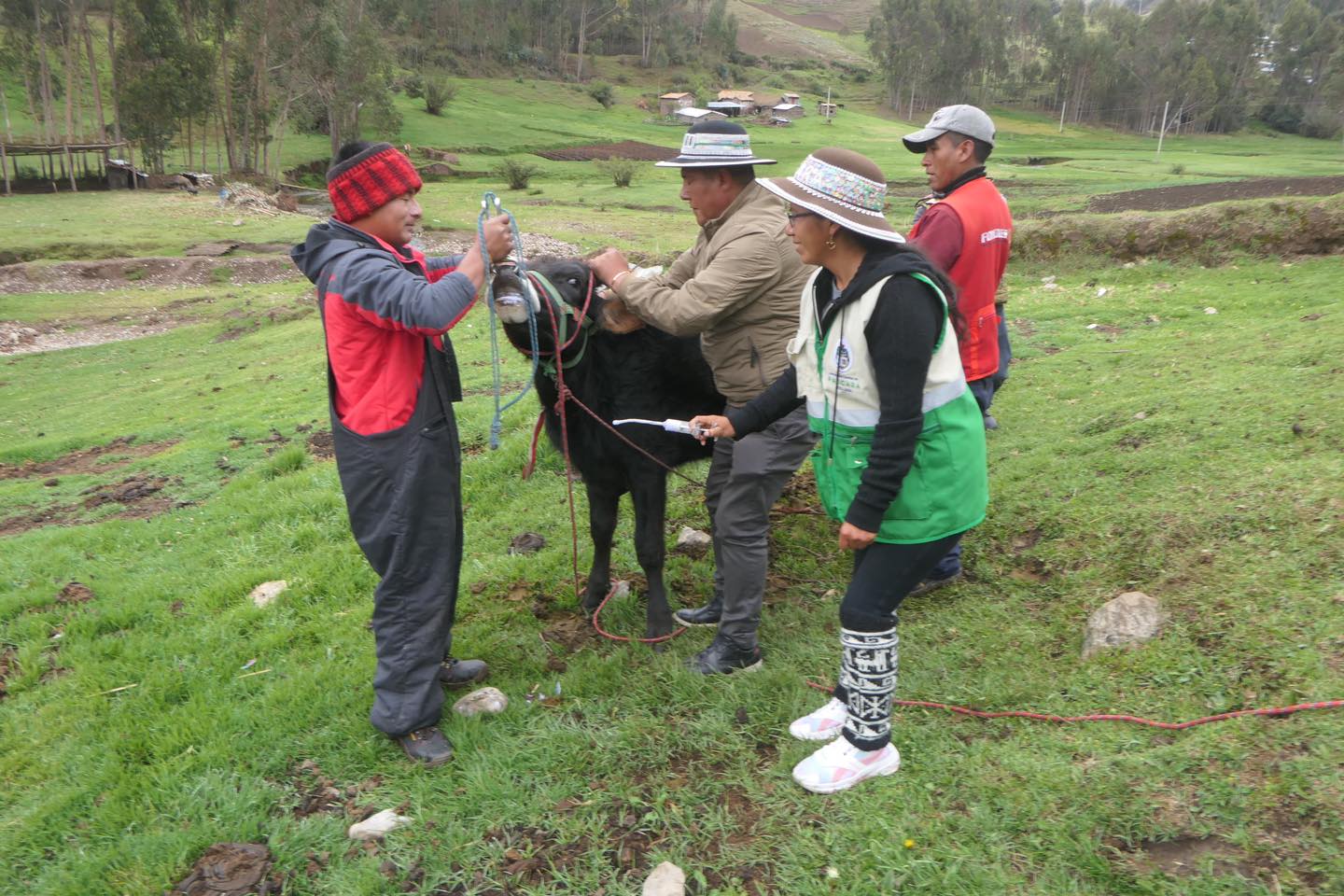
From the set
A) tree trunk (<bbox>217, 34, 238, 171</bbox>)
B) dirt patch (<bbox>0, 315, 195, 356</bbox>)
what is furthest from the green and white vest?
tree trunk (<bbox>217, 34, 238, 171</bbox>)

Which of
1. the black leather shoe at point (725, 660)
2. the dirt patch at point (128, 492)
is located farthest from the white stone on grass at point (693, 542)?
the dirt patch at point (128, 492)

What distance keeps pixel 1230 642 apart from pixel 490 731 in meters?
3.26

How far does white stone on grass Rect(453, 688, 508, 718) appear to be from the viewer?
13.3 ft

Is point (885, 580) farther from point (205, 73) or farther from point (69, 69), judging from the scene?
point (69, 69)

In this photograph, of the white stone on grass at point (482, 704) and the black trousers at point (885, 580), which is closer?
the black trousers at point (885, 580)

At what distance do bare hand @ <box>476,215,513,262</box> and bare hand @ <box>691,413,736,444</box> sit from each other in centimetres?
111

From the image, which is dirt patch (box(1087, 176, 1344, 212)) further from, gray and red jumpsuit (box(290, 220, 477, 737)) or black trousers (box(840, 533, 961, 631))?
gray and red jumpsuit (box(290, 220, 477, 737))

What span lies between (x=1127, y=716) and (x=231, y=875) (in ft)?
11.6

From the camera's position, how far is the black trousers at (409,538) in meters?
3.60

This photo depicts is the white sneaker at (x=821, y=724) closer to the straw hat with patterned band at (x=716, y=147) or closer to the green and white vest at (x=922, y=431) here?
the green and white vest at (x=922, y=431)

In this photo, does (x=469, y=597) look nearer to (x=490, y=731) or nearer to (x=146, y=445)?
(x=490, y=731)

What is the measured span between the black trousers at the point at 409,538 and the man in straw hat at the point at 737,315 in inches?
45.5

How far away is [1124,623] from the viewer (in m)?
3.78

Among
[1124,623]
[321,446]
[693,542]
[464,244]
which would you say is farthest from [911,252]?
[464,244]
